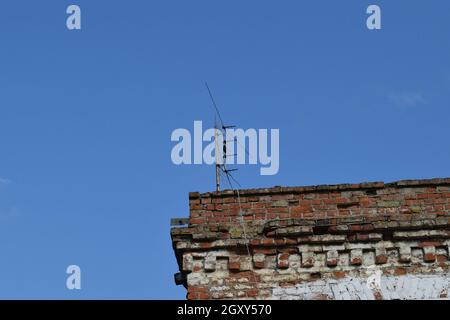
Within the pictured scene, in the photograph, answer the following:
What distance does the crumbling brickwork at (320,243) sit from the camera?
14.0 metres

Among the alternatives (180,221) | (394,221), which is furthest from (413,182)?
(180,221)

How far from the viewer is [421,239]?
14.1 metres

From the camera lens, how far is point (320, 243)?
14.2 metres

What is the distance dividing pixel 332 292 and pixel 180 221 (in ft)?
6.01

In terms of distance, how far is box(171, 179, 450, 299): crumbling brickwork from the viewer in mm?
13977
